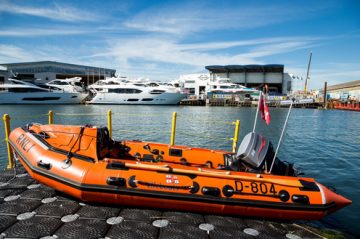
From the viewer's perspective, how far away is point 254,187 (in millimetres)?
4180

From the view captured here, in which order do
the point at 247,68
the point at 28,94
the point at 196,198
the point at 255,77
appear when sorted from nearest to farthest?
the point at 196,198 < the point at 28,94 < the point at 247,68 < the point at 255,77

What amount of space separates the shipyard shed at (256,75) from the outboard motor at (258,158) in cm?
6687

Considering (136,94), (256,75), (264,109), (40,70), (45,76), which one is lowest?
(264,109)

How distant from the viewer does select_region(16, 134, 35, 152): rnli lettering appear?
493cm

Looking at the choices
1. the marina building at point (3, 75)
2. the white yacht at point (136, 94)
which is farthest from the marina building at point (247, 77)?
the marina building at point (3, 75)

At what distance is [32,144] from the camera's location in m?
4.92

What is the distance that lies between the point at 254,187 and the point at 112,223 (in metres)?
2.48

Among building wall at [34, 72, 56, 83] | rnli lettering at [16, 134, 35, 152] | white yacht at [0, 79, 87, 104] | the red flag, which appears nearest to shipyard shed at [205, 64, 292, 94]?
white yacht at [0, 79, 87, 104]

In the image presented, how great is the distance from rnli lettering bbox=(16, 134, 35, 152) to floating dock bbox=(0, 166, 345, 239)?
3.10ft

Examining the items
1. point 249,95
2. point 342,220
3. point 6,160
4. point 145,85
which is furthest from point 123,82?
point 342,220

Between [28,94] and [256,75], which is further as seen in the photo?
[256,75]

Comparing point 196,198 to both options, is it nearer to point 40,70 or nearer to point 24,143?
point 24,143

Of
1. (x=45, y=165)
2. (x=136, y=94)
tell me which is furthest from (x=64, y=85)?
(x=45, y=165)

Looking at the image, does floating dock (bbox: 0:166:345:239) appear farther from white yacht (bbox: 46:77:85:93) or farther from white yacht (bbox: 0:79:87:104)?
white yacht (bbox: 46:77:85:93)
